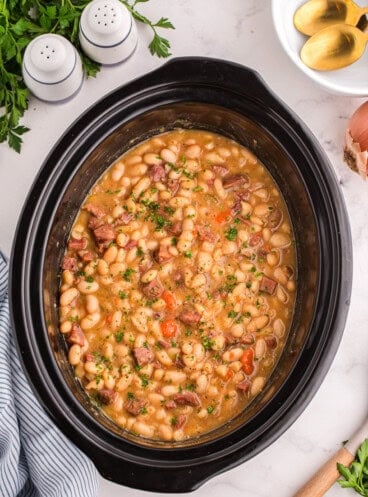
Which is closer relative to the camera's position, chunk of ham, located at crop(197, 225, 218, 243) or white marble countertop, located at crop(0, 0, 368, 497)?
chunk of ham, located at crop(197, 225, 218, 243)

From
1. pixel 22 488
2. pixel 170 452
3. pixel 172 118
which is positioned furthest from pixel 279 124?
pixel 22 488

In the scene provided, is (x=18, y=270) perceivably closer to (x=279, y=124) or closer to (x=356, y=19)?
(x=279, y=124)

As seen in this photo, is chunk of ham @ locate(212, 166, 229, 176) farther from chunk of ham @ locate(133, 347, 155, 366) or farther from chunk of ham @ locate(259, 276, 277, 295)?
chunk of ham @ locate(133, 347, 155, 366)

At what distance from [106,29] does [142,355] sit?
1281 mm

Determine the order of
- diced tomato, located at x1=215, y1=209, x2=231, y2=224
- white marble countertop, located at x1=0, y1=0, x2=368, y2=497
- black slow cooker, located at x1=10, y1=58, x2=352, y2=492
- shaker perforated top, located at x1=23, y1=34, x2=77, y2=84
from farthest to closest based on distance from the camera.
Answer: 1. white marble countertop, located at x1=0, y1=0, x2=368, y2=497
2. diced tomato, located at x1=215, y1=209, x2=231, y2=224
3. shaker perforated top, located at x1=23, y1=34, x2=77, y2=84
4. black slow cooker, located at x1=10, y1=58, x2=352, y2=492

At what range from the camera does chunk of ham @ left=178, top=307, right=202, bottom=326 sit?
304cm

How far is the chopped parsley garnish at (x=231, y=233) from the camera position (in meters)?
3.12

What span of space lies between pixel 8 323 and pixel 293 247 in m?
1.19

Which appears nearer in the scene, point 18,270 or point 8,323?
point 18,270

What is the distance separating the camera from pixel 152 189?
10.3 ft

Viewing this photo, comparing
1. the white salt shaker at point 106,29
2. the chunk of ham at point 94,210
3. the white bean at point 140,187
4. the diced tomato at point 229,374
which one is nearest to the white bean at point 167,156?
the white bean at point 140,187

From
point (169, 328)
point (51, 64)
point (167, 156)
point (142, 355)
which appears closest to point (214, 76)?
point (167, 156)

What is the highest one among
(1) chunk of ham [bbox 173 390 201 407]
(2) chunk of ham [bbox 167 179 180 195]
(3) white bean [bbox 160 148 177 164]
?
(3) white bean [bbox 160 148 177 164]

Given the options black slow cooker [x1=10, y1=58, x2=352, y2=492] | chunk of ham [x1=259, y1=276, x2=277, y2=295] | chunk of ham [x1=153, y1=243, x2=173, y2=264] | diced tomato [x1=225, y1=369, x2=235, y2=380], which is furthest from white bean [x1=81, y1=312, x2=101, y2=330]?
chunk of ham [x1=259, y1=276, x2=277, y2=295]
